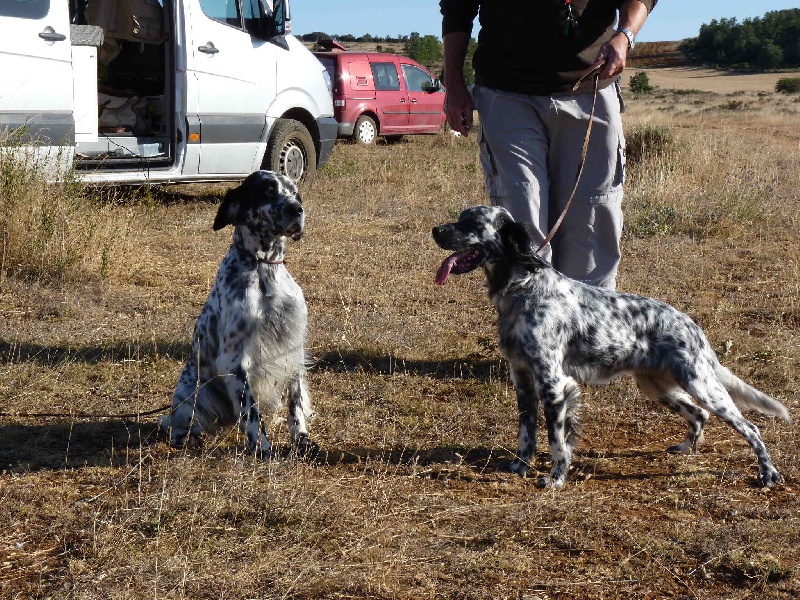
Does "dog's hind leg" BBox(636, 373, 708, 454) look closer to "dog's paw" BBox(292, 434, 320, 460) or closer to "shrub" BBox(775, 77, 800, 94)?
"dog's paw" BBox(292, 434, 320, 460)

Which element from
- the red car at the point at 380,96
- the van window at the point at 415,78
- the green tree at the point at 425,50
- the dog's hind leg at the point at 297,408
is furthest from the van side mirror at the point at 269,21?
the green tree at the point at 425,50

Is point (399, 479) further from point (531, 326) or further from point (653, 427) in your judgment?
point (653, 427)

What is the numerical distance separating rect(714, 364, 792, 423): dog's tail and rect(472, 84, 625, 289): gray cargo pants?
0.89 metres

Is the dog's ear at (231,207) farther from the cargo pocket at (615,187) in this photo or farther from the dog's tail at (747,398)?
the dog's tail at (747,398)

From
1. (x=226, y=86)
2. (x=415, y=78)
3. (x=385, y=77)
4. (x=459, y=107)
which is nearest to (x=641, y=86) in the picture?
(x=415, y=78)

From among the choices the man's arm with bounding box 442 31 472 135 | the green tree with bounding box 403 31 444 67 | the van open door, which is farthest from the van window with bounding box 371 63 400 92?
the green tree with bounding box 403 31 444 67

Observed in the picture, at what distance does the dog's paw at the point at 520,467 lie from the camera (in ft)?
13.9

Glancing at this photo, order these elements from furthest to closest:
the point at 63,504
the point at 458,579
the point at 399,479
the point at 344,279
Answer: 1. the point at 344,279
2. the point at 399,479
3. the point at 63,504
4. the point at 458,579

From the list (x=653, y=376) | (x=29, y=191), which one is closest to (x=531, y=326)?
(x=653, y=376)

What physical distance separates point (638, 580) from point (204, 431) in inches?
81.2

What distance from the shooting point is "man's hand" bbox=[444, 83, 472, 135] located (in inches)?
189

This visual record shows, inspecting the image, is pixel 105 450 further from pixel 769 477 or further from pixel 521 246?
pixel 769 477

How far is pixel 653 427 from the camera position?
4.88 metres

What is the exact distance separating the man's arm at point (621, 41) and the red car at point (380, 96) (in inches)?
554
